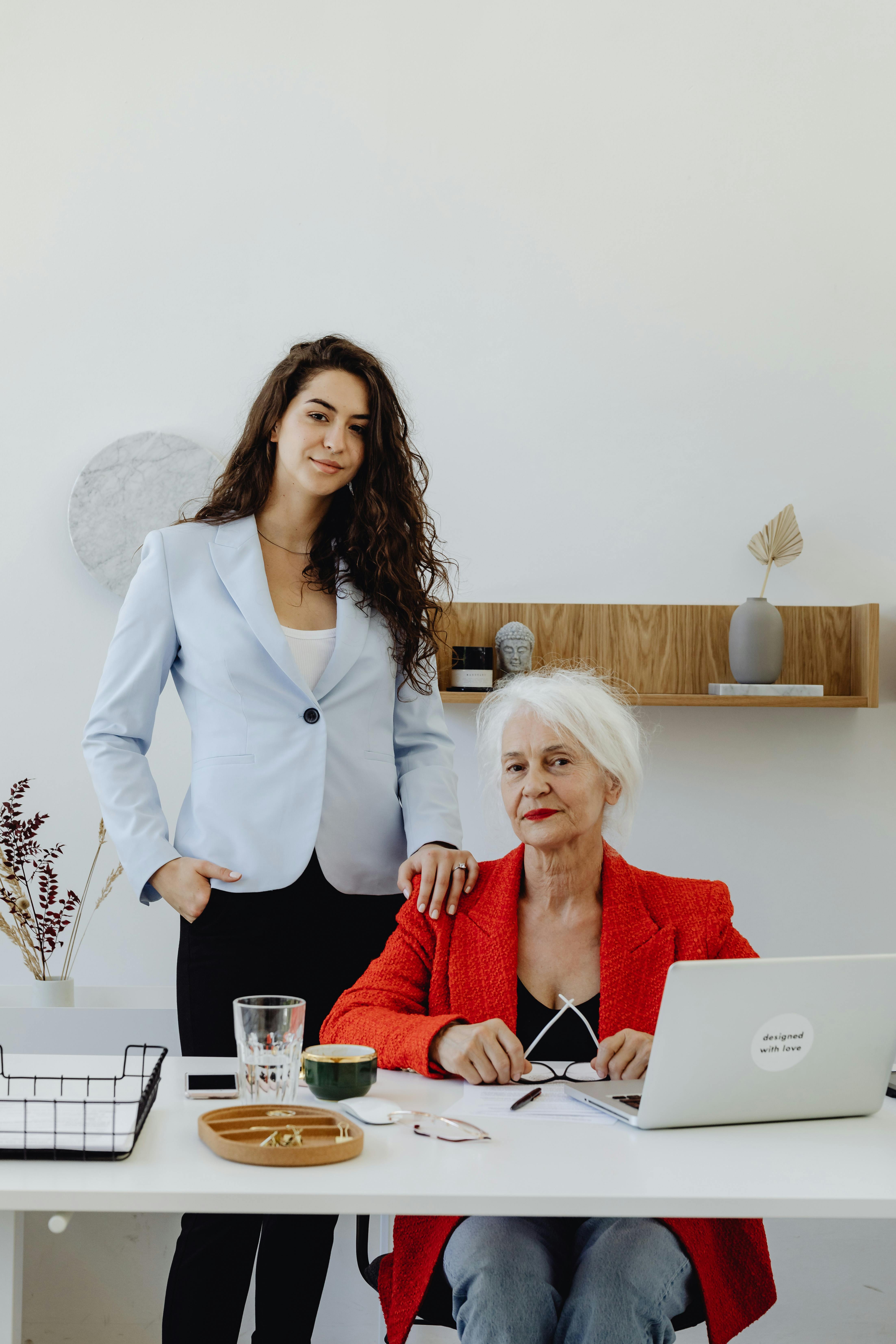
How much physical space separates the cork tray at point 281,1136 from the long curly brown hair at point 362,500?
91 centimetres

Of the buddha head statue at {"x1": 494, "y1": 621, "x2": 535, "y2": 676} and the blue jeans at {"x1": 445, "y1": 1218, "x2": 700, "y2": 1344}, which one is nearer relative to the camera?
the blue jeans at {"x1": 445, "y1": 1218, "x2": 700, "y2": 1344}

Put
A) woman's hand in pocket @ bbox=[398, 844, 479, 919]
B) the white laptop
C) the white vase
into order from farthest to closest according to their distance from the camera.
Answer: the white vase, woman's hand in pocket @ bbox=[398, 844, 479, 919], the white laptop

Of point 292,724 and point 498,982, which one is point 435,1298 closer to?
point 498,982

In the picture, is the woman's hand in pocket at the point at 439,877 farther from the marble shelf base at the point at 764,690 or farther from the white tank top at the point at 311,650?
the marble shelf base at the point at 764,690

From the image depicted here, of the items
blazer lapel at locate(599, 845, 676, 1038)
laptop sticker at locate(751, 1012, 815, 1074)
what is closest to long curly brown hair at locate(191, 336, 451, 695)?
blazer lapel at locate(599, 845, 676, 1038)

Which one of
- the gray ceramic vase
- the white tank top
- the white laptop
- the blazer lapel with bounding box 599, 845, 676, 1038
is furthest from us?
the gray ceramic vase

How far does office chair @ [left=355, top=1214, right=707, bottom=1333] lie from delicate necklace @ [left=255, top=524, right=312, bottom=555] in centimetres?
101

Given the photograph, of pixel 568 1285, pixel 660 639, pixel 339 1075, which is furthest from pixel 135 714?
pixel 660 639

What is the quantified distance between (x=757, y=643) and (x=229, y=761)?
1.31m

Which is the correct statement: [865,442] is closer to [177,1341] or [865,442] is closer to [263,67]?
[263,67]

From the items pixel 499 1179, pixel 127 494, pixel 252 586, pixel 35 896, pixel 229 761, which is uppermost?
pixel 127 494

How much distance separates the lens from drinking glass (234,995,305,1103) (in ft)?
3.94

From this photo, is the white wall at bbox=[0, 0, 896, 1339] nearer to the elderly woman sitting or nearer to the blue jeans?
the elderly woman sitting

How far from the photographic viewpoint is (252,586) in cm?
181
